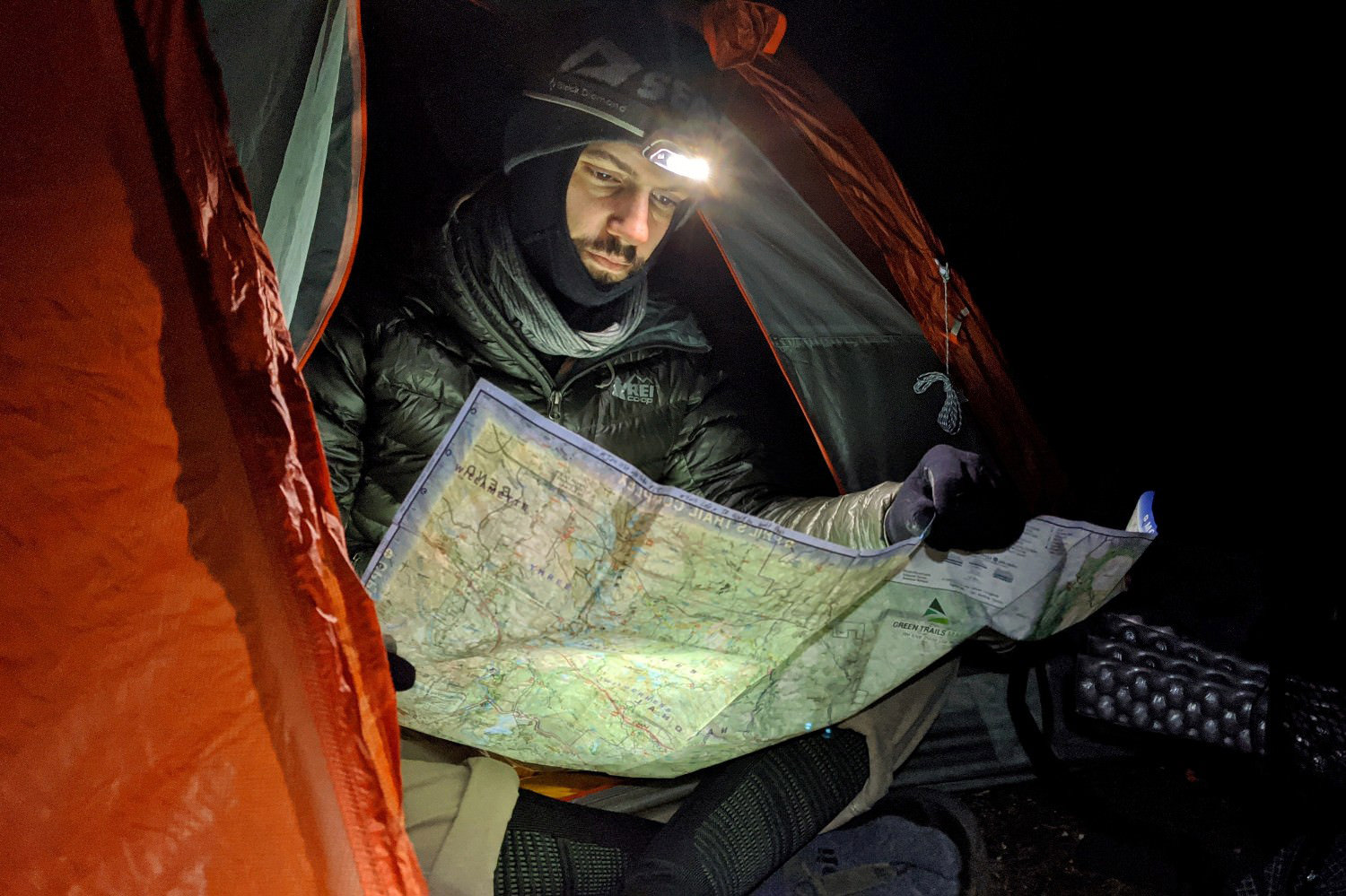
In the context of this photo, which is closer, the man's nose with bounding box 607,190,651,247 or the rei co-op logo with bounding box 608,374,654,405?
the man's nose with bounding box 607,190,651,247

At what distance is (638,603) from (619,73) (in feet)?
2.33

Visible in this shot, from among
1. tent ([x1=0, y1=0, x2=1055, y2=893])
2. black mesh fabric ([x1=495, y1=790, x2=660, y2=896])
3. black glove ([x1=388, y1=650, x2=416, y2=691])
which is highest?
tent ([x1=0, y1=0, x2=1055, y2=893])

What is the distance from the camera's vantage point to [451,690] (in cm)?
98

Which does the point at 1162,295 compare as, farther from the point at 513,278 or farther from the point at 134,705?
the point at 134,705

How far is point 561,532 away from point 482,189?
1.82ft

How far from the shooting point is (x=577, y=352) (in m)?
1.20

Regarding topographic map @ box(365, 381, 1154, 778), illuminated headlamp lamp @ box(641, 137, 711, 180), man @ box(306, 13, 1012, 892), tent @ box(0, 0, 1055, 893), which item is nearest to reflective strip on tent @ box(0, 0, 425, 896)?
tent @ box(0, 0, 1055, 893)

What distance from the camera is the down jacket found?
1.07 m

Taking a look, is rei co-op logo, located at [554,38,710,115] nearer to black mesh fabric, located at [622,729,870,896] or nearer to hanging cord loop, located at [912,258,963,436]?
hanging cord loop, located at [912,258,963,436]

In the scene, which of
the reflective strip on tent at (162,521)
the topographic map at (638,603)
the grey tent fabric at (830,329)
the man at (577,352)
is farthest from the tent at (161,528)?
the grey tent fabric at (830,329)

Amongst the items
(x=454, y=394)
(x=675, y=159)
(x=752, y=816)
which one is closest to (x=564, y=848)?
(x=752, y=816)

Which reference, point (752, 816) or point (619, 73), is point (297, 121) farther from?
point (752, 816)

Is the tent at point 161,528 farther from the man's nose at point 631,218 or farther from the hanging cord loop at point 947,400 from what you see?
the hanging cord loop at point 947,400

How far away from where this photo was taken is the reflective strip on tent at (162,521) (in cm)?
50
